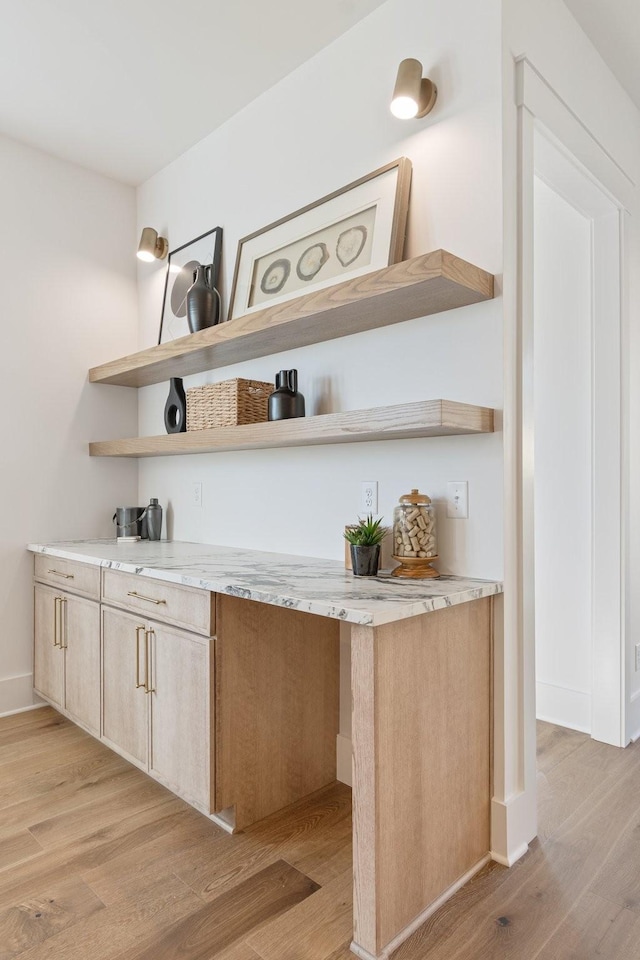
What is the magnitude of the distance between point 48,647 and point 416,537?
193 centimetres

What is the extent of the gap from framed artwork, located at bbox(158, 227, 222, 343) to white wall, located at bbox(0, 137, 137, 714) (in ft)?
1.24

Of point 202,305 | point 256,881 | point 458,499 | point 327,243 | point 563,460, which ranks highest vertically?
point 327,243

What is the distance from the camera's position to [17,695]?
287cm

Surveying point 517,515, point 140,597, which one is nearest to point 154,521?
point 140,597

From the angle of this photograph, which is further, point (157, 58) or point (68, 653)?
point (68, 653)

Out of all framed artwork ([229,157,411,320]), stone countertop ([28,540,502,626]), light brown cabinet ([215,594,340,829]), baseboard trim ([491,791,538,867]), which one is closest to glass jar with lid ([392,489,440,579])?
stone countertop ([28,540,502,626])

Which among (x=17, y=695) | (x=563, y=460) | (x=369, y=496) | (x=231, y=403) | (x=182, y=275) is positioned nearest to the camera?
(x=369, y=496)

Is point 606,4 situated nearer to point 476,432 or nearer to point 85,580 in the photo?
point 476,432

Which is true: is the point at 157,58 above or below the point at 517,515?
above

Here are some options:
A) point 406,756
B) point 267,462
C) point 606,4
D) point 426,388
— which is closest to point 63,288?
point 267,462

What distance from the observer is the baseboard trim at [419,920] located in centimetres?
137

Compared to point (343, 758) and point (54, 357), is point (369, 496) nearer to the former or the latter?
point (343, 758)

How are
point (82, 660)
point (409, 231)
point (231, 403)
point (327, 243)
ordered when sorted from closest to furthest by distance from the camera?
1. point (409, 231)
2. point (327, 243)
3. point (231, 403)
4. point (82, 660)

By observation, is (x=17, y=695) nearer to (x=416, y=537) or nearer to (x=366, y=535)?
(x=366, y=535)
